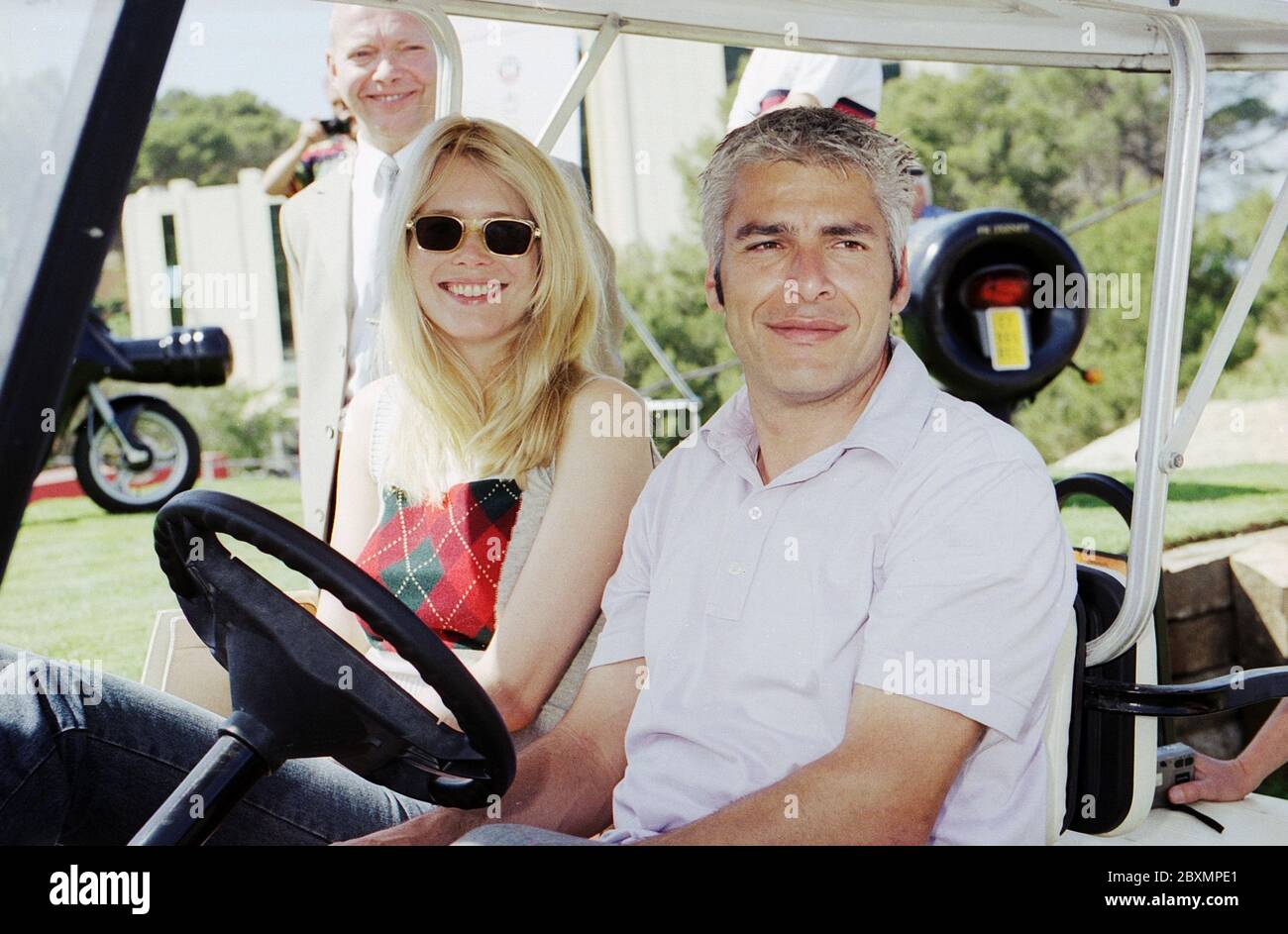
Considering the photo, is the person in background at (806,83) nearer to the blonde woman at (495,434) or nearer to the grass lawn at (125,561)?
the blonde woman at (495,434)

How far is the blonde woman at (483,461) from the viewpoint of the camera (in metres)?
1.86

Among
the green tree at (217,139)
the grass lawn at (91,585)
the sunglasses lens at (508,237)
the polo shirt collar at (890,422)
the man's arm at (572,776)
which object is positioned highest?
the green tree at (217,139)

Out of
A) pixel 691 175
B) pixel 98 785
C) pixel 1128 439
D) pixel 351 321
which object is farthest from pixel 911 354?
pixel 691 175

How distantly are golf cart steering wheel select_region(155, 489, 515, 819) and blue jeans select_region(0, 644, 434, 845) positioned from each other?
0.32 meters

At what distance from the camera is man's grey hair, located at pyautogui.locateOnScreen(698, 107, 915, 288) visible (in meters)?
1.64

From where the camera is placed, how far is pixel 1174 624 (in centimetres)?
320

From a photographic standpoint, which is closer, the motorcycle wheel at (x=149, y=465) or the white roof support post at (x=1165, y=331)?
the white roof support post at (x=1165, y=331)

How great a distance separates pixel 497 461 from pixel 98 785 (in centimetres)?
69

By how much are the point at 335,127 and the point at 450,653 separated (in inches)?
115

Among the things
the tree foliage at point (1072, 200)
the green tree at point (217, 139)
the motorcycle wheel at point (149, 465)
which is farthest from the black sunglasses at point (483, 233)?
the green tree at point (217, 139)

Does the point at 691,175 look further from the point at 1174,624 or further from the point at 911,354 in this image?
the point at 911,354

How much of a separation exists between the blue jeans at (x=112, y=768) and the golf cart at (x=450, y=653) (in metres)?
0.17

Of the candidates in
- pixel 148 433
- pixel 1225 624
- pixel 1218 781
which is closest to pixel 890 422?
pixel 1218 781

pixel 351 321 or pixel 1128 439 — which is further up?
pixel 351 321
